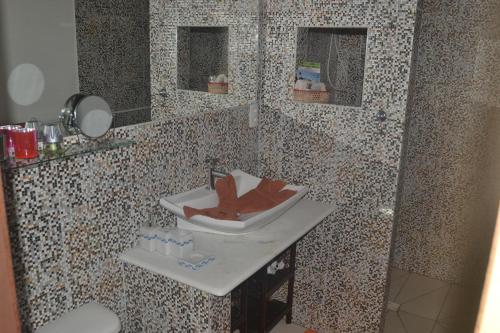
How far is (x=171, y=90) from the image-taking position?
2.26 metres

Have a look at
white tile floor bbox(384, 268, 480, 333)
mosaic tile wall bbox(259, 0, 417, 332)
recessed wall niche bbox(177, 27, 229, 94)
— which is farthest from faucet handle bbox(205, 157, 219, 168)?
white tile floor bbox(384, 268, 480, 333)

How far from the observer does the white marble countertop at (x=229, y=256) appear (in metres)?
1.65

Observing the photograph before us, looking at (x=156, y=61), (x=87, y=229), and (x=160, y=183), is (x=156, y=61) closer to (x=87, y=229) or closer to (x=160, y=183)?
(x=160, y=183)

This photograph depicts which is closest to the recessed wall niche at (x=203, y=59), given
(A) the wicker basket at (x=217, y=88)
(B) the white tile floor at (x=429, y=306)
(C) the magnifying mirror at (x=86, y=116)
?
(A) the wicker basket at (x=217, y=88)

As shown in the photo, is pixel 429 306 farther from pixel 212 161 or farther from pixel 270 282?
pixel 212 161

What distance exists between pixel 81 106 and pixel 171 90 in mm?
669

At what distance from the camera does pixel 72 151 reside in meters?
1.56

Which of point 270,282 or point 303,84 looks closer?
point 270,282

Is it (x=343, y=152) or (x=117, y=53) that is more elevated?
(x=117, y=53)

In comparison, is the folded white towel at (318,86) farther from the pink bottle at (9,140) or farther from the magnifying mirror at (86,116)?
the pink bottle at (9,140)

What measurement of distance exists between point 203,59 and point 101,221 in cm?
113

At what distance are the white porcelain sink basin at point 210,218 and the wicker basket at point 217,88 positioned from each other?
58 centimetres

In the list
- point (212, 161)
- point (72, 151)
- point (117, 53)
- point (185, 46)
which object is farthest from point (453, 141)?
point (72, 151)

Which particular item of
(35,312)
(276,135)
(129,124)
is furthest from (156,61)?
(35,312)
